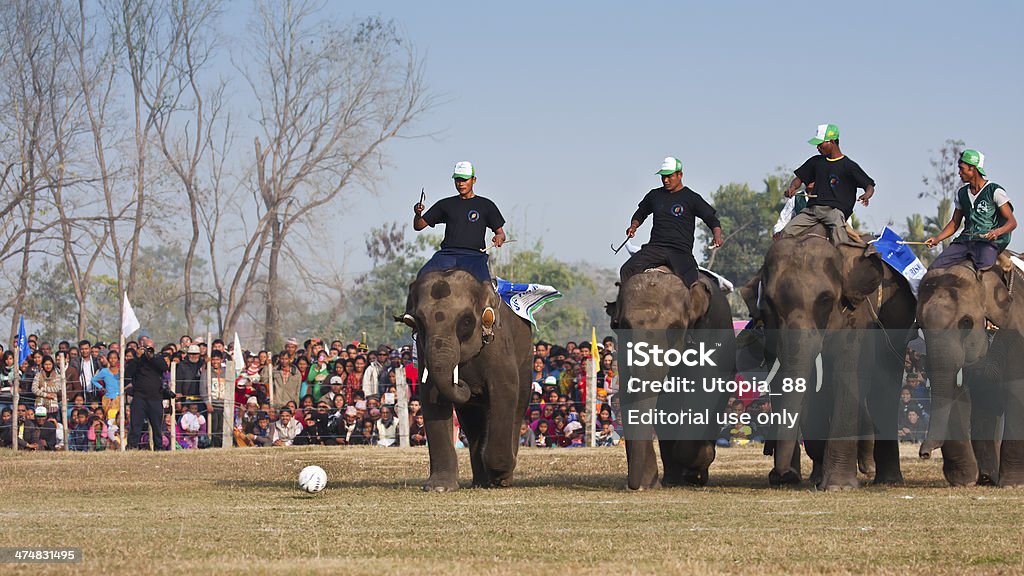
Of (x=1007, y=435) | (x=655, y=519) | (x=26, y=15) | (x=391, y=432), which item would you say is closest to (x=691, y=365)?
(x=1007, y=435)

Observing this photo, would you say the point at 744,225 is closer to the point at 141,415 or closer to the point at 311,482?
the point at 141,415

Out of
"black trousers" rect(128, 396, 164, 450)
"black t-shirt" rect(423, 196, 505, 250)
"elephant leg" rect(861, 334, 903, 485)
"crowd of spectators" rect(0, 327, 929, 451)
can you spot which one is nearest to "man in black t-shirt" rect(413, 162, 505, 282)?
"black t-shirt" rect(423, 196, 505, 250)

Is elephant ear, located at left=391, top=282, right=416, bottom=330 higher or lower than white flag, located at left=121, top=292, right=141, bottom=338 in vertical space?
lower

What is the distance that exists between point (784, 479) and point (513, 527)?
5099 millimetres

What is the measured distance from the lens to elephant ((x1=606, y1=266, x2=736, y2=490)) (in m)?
14.1

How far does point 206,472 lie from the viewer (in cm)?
1856

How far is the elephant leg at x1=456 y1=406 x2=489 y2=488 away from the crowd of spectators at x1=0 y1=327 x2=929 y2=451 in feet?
40.7

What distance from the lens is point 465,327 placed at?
14.3 meters

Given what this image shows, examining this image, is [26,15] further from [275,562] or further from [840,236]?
[275,562]

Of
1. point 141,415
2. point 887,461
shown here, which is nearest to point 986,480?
point 887,461

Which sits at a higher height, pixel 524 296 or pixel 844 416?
pixel 524 296

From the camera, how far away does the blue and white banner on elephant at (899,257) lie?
1497 cm

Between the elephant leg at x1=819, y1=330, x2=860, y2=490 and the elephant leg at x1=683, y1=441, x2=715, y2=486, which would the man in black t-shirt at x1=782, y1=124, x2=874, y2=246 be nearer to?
the elephant leg at x1=819, y1=330, x2=860, y2=490

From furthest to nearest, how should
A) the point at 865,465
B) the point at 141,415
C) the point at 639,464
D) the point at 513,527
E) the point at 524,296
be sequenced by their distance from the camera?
1. the point at 141,415
2. the point at 865,465
3. the point at 524,296
4. the point at 639,464
5. the point at 513,527
